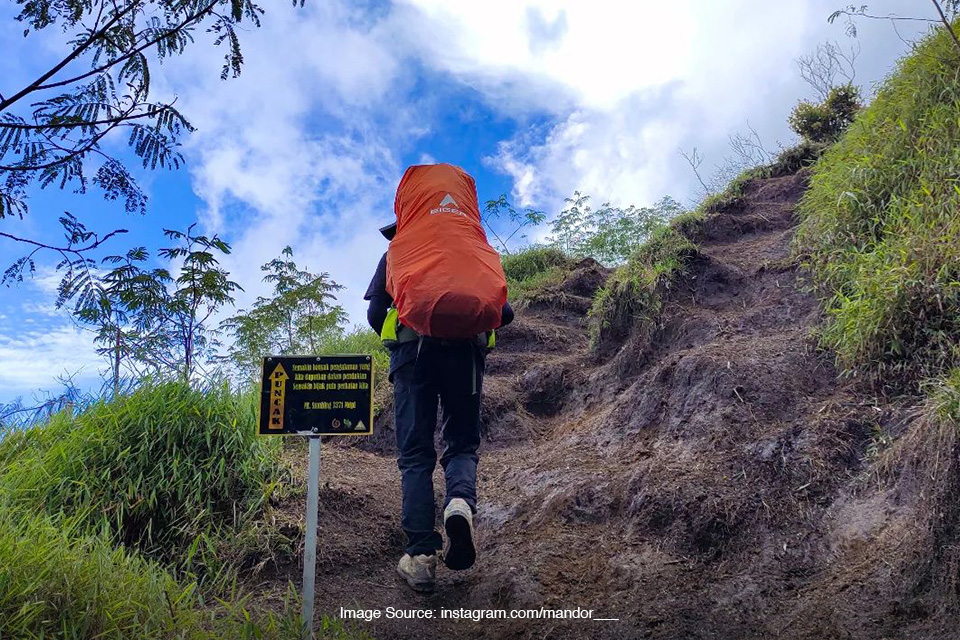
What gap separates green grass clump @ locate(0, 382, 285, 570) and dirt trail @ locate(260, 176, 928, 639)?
0.55 m

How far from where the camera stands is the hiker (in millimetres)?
3453

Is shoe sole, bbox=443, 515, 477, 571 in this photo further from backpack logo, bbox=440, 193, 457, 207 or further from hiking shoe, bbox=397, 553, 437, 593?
backpack logo, bbox=440, 193, 457, 207

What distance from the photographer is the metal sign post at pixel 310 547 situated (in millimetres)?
2979

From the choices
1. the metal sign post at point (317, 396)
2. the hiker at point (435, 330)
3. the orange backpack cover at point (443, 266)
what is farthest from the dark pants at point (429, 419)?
the metal sign post at point (317, 396)

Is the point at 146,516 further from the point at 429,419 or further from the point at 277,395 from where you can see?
the point at 429,419

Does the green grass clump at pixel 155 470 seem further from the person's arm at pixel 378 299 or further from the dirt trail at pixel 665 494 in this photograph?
the person's arm at pixel 378 299

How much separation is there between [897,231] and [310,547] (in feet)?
14.5

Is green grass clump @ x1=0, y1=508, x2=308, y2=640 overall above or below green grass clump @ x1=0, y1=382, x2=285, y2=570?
below

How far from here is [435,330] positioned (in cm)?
346

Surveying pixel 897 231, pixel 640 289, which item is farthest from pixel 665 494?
pixel 640 289

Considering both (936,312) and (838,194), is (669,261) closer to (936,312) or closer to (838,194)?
(838,194)

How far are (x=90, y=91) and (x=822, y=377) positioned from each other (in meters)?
4.62

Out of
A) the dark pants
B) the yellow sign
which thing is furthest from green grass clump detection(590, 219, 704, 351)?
the yellow sign

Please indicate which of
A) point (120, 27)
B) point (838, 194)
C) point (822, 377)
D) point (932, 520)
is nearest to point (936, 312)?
point (822, 377)
